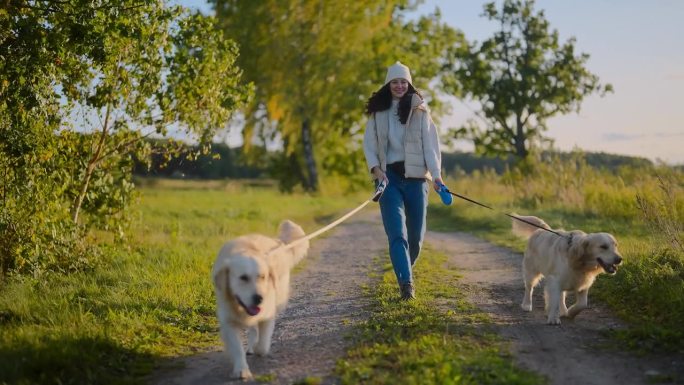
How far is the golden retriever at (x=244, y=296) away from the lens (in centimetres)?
492

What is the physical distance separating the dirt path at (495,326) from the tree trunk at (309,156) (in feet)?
76.3

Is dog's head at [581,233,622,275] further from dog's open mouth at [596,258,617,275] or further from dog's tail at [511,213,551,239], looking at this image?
dog's tail at [511,213,551,239]

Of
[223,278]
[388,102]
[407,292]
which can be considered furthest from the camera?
[388,102]

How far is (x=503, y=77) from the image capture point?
29.4 metres

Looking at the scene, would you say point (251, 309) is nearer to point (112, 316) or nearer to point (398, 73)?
point (112, 316)

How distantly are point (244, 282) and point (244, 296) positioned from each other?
0.10 m

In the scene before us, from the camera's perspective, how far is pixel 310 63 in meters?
30.1

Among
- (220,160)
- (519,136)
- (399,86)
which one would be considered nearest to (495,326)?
(399,86)

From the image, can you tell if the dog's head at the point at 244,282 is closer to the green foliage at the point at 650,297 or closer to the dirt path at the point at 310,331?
the dirt path at the point at 310,331

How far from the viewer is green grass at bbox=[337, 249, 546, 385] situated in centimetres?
459

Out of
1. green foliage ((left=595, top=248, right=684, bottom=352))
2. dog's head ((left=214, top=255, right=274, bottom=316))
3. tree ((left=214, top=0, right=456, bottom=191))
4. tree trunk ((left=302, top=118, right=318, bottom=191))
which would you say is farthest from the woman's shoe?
tree trunk ((left=302, top=118, right=318, bottom=191))

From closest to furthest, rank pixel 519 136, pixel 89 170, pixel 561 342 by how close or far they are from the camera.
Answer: pixel 561 342 → pixel 89 170 → pixel 519 136

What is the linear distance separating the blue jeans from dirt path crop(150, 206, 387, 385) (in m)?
0.65


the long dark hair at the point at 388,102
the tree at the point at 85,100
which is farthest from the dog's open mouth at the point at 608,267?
the tree at the point at 85,100
